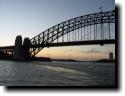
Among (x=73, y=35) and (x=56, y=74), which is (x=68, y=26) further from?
(x=56, y=74)

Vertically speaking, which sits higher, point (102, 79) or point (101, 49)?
point (101, 49)

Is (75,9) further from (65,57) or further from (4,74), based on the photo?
(4,74)

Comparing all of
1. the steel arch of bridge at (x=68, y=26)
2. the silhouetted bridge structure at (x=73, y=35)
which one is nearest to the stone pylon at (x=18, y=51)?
the silhouetted bridge structure at (x=73, y=35)

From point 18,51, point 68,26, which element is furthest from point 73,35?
point 18,51

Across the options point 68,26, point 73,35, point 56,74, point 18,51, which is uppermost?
point 68,26

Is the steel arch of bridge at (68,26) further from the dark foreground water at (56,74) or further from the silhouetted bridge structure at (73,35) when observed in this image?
the dark foreground water at (56,74)

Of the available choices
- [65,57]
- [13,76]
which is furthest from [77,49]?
[13,76]
